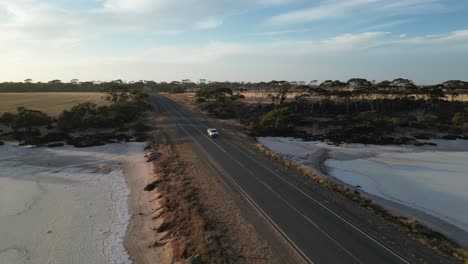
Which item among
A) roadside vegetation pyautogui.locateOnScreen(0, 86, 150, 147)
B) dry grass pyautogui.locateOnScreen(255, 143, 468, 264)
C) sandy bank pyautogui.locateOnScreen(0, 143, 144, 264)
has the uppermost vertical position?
roadside vegetation pyautogui.locateOnScreen(0, 86, 150, 147)

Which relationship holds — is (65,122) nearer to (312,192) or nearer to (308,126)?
(308,126)

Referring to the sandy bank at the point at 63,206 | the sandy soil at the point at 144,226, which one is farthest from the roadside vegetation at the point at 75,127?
the sandy soil at the point at 144,226

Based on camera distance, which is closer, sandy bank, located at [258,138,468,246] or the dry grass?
the dry grass

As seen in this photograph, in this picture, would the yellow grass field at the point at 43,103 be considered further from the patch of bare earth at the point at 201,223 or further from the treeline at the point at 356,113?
the patch of bare earth at the point at 201,223

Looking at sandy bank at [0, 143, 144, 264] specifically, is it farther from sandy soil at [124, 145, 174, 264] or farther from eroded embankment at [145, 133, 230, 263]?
eroded embankment at [145, 133, 230, 263]

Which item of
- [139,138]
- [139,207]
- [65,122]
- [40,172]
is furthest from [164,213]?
[65,122]

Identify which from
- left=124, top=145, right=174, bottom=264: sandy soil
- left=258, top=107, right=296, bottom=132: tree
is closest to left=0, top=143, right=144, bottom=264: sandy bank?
left=124, top=145, right=174, bottom=264: sandy soil
